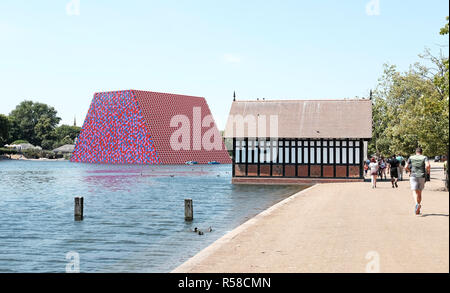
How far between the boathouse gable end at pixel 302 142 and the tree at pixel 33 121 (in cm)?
15323

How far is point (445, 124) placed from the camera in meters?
23.9

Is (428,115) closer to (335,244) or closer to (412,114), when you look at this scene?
(412,114)

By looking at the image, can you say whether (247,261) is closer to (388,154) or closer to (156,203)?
(156,203)

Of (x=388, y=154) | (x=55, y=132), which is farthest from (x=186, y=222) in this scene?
(x=55, y=132)

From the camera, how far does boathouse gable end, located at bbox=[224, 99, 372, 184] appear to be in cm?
3925

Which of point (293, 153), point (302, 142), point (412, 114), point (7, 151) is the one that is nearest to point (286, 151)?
point (293, 153)

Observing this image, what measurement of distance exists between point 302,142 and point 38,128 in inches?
6215

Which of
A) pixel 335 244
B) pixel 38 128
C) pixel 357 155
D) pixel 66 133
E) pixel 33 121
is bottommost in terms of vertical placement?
pixel 335 244

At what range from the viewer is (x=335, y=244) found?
1045cm

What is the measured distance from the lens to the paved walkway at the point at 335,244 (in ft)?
27.4
